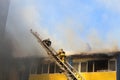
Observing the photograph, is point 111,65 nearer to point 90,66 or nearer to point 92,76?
point 92,76

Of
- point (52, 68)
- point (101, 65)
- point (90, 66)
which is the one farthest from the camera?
point (52, 68)

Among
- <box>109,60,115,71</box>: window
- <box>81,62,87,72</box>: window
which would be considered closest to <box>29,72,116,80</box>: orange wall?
<box>109,60,115,71</box>: window

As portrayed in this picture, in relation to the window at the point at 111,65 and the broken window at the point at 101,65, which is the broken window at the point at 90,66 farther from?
the window at the point at 111,65

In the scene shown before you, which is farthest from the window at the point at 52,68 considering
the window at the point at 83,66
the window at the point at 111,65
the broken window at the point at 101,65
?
the window at the point at 111,65

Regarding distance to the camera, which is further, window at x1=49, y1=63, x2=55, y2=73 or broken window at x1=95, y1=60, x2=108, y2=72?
window at x1=49, y1=63, x2=55, y2=73

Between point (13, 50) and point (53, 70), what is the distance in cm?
546

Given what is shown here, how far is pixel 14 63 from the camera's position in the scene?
33.4 metres

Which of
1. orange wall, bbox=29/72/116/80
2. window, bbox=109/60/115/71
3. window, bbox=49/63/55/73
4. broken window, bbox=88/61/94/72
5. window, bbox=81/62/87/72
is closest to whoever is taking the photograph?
orange wall, bbox=29/72/116/80

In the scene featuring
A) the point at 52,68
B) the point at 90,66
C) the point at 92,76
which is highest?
the point at 90,66

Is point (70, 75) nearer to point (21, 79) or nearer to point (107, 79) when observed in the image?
point (107, 79)

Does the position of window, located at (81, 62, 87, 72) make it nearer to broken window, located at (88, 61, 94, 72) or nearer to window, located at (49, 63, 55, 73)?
broken window, located at (88, 61, 94, 72)

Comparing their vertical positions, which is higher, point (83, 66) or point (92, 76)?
point (83, 66)

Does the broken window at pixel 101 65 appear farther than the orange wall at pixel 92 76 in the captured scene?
Yes

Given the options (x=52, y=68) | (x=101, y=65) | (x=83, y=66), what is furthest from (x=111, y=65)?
(x=52, y=68)
